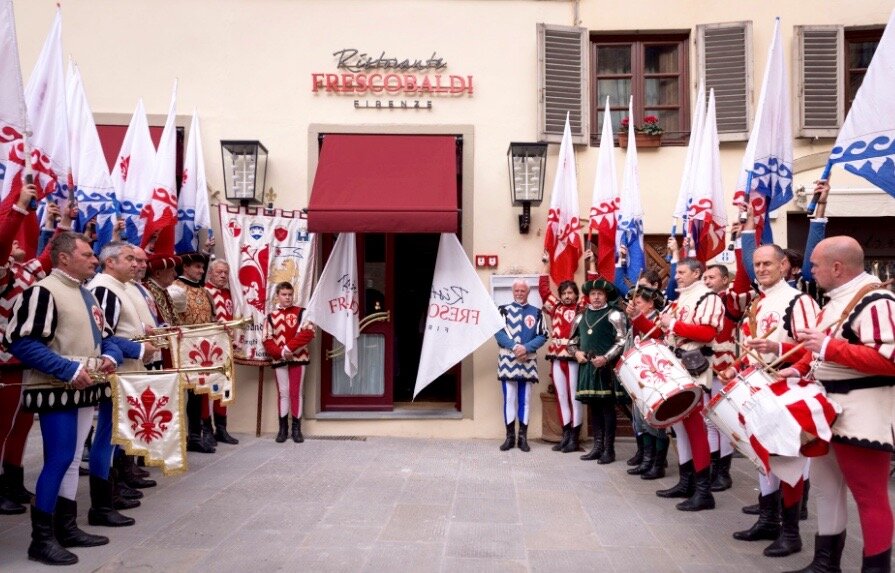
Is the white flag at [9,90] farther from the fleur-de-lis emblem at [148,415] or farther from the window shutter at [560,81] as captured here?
the window shutter at [560,81]

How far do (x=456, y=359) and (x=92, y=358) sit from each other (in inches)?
178

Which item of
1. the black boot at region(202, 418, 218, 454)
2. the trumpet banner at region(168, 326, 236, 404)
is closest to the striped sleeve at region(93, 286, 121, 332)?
the trumpet banner at region(168, 326, 236, 404)

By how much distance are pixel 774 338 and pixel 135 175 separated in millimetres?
6487

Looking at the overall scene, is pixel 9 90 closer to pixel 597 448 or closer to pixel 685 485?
pixel 685 485

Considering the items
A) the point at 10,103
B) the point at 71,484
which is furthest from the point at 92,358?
the point at 10,103

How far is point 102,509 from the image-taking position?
525cm

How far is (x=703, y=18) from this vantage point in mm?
9086

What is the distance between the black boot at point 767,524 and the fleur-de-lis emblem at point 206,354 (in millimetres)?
4908

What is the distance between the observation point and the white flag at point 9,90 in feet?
14.6

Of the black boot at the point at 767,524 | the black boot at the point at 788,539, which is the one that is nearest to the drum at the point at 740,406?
the black boot at the point at 788,539

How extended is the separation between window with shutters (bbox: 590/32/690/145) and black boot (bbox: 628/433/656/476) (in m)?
3.99

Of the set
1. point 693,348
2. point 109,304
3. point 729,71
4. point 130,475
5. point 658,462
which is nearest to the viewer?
point 109,304

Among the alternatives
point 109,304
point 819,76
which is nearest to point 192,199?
point 109,304

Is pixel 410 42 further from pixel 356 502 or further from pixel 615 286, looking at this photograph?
pixel 356 502
